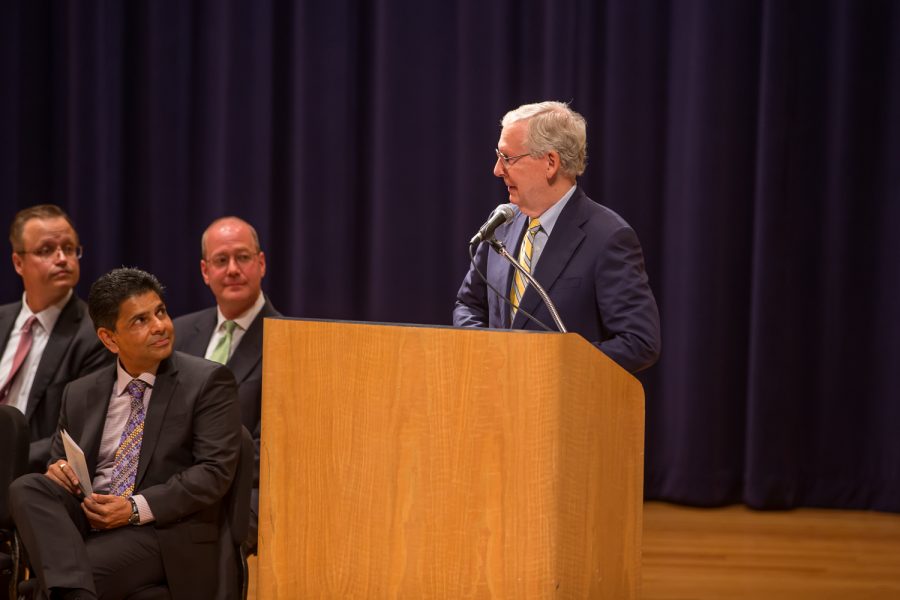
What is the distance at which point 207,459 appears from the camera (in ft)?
8.72

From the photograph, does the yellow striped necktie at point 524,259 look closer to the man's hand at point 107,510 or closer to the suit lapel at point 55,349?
the man's hand at point 107,510

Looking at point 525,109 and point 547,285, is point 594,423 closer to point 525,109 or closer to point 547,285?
point 547,285

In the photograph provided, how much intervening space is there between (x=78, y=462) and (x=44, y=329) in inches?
51.1

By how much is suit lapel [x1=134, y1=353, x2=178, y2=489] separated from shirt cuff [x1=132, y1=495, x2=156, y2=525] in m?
0.07

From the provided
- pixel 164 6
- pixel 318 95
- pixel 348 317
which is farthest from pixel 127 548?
pixel 164 6

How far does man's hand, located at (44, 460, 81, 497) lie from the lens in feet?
8.45

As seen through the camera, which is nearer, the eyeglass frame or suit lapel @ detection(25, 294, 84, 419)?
suit lapel @ detection(25, 294, 84, 419)

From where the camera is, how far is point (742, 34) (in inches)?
180

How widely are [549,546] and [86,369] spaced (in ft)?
7.76

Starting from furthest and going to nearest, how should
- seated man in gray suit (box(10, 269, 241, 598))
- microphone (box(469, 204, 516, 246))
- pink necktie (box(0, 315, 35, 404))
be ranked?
pink necktie (box(0, 315, 35, 404))
seated man in gray suit (box(10, 269, 241, 598))
microphone (box(469, 204, 516, 246))

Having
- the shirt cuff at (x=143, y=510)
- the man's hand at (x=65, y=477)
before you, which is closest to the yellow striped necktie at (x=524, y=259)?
the shirt cuff at (x=143, y=510)

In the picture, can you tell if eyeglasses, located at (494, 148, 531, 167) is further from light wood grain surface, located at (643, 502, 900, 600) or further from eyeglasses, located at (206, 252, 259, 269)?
light wood grain surface, located at (643, 502, 900, 600)

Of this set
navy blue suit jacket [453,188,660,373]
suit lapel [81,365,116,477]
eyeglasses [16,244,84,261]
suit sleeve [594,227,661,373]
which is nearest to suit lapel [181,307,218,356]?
eyeglasses [16,244,84,261]

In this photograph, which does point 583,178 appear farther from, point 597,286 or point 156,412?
point 156,412
